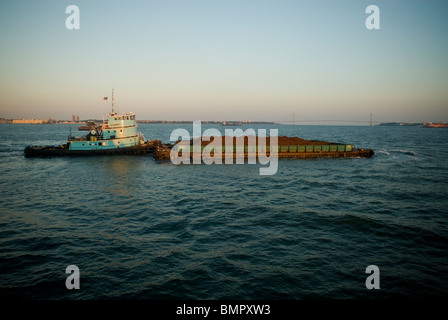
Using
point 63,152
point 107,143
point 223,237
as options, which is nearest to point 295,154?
point 223,237

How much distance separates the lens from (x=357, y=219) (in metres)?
20.8

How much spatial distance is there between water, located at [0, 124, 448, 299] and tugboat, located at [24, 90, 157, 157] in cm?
2127

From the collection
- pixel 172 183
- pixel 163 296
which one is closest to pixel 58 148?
pixel 172 183

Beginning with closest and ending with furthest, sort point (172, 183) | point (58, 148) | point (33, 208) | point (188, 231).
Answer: point (188, 231)
point (33, 208)
point (172, 183)
point (58, 148)

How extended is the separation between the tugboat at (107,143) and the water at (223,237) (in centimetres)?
2127

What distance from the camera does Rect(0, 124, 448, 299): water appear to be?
1262cm

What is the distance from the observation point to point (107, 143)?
2232 inches

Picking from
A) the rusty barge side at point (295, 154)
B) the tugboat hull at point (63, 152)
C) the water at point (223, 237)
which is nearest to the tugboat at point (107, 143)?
the tugboat hull at point (63, 152)

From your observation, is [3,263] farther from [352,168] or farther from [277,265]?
[352,168]

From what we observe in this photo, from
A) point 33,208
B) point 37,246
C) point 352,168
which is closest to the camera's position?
point 37,246

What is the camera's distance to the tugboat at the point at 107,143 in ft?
181

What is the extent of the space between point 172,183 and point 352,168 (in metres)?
30.0

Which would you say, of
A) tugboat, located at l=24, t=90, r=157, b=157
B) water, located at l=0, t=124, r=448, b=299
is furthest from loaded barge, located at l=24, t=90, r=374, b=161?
water, located at l=0, t=124, r=448, b=299
